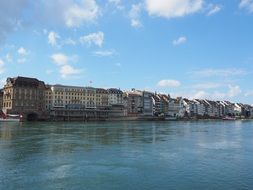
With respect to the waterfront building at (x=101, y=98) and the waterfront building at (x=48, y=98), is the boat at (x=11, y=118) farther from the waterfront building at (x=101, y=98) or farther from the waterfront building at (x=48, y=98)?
the waterfront building at (x=101, y=98)

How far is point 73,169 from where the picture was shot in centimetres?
3028

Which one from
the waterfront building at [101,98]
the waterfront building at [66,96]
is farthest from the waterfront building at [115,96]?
the waterfront building at [66,96]

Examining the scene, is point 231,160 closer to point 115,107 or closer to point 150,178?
point 150,178

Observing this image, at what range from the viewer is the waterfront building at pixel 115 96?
624ft

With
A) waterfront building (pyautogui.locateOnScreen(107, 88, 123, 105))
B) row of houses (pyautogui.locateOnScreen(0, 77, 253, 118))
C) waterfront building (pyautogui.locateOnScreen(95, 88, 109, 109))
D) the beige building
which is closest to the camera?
row of houses (pyautogui.locateOnScreen(0, 77, 253, 118))

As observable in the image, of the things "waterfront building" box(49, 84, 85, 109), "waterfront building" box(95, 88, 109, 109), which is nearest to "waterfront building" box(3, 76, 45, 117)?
"waterfront building" box(49, 84, 85, 109)

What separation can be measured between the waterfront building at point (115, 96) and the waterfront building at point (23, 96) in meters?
41.5

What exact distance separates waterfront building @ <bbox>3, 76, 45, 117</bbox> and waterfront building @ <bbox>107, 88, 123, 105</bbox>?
41547 mm

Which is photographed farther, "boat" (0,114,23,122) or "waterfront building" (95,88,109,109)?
"waterfront building" (95,88,109,109)

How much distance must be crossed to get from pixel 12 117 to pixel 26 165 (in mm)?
108631

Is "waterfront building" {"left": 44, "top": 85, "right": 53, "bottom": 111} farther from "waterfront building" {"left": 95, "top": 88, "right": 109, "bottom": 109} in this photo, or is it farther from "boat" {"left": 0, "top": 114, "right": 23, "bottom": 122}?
"boat" {"left": 0, "top": 114, "right": 23, "bottom": 122}

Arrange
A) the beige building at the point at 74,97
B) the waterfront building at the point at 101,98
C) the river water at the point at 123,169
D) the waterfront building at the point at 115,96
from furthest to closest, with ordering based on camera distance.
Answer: the waterfront building at the point at 115,96
the waterfront building at the point at 101,98
the beige building at the point at 74,97
the river water at the point at 123,169

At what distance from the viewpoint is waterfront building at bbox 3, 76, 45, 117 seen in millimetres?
149000

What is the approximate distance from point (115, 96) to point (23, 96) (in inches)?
2115
